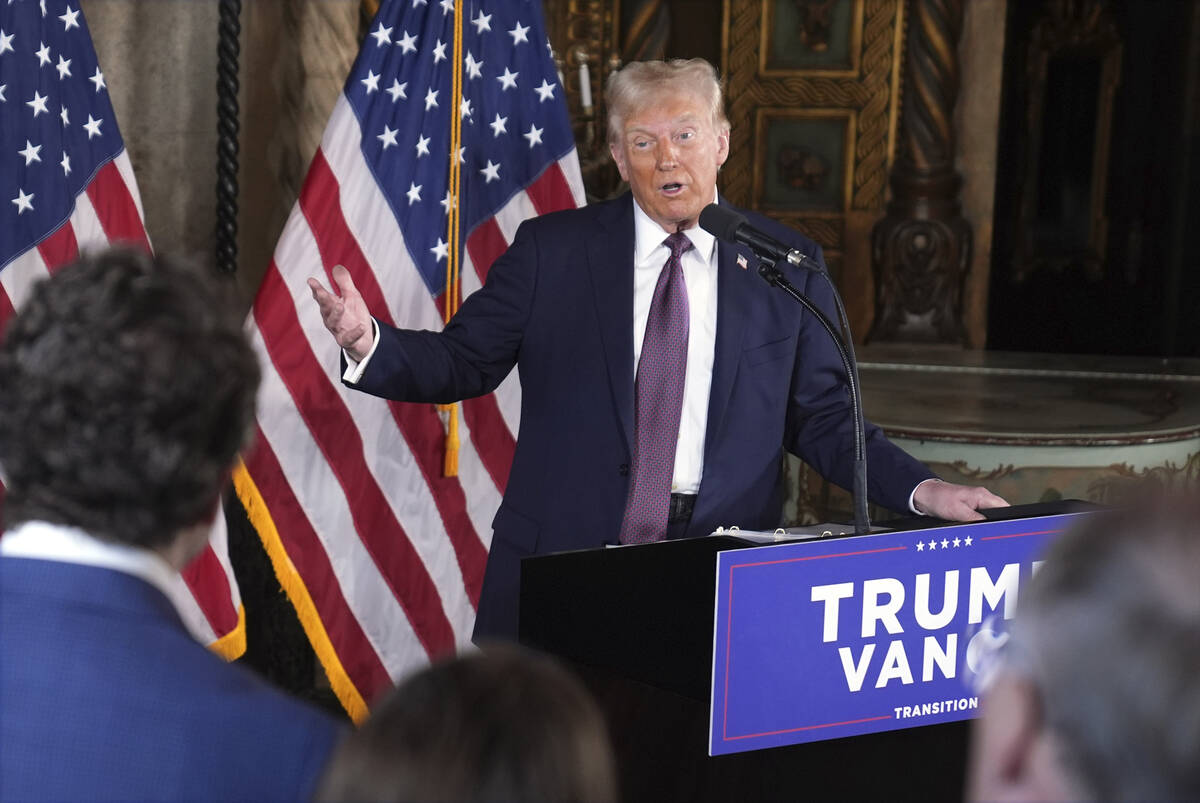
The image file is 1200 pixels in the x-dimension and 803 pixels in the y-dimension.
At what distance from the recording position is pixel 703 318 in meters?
2.50

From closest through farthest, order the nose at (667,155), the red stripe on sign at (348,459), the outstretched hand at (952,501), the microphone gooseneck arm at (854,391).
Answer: the microphone gooseneck arm at (854,391), the outstretched hand at (952,501), the nose at (667,155), the red stripe on sign at (348,459)

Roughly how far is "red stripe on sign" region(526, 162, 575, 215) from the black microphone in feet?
3.87

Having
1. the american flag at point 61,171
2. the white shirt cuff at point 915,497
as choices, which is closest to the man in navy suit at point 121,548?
the white shirt cuff at point 915,497

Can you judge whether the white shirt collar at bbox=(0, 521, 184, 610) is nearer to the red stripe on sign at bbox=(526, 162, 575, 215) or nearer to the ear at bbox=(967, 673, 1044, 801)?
the ear at bbox=(967, 673, 1044, 801)

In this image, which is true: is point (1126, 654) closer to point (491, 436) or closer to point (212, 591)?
point (212, 591)

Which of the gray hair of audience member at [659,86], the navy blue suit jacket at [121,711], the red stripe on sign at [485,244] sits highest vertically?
the gray hair of audience member at [659,86]

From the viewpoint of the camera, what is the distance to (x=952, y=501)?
213 cm

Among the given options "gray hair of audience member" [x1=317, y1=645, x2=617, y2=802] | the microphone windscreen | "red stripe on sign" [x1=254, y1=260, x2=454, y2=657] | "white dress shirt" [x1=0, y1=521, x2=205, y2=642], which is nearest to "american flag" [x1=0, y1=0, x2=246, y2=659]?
"red stripe on sign" [x1=254, y1=260, x2=454, y2=657]

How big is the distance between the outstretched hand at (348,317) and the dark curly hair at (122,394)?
127 cm

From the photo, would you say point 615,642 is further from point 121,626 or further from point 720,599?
point 121,626

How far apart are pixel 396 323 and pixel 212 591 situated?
26.1 inches

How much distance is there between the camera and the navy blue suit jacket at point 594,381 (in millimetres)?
2422

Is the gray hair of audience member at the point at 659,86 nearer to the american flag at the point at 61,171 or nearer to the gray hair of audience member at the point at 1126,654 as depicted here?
the american flag at the point at 61,171

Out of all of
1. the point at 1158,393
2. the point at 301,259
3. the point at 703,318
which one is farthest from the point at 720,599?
the point at 1158,393
